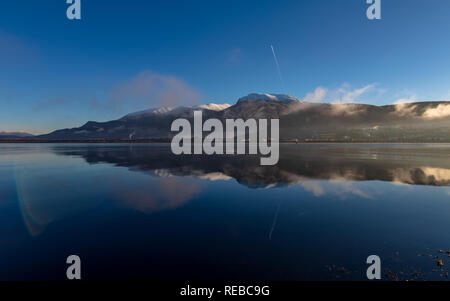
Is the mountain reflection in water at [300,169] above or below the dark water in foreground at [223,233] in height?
above

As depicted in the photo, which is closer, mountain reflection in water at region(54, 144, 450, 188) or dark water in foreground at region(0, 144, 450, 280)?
dark water in foreground at region(0, 144, 450, 280)

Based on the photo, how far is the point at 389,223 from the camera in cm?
1151

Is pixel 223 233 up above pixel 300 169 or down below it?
below

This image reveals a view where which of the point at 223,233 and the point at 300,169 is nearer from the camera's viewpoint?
the point at 223,233

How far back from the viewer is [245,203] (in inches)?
606

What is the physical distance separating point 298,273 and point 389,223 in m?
7.87

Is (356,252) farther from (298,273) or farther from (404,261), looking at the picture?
(298,273)

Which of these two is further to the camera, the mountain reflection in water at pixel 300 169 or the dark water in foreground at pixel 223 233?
the mountain reflection in water at pixel 300 169

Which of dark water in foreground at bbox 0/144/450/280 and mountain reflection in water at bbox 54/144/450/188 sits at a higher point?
mountain reflection in water at bbox 54/144/450/188

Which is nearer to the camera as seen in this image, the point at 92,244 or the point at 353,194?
the point at 92,244

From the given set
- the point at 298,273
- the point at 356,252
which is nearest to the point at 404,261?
the point at 356,252
